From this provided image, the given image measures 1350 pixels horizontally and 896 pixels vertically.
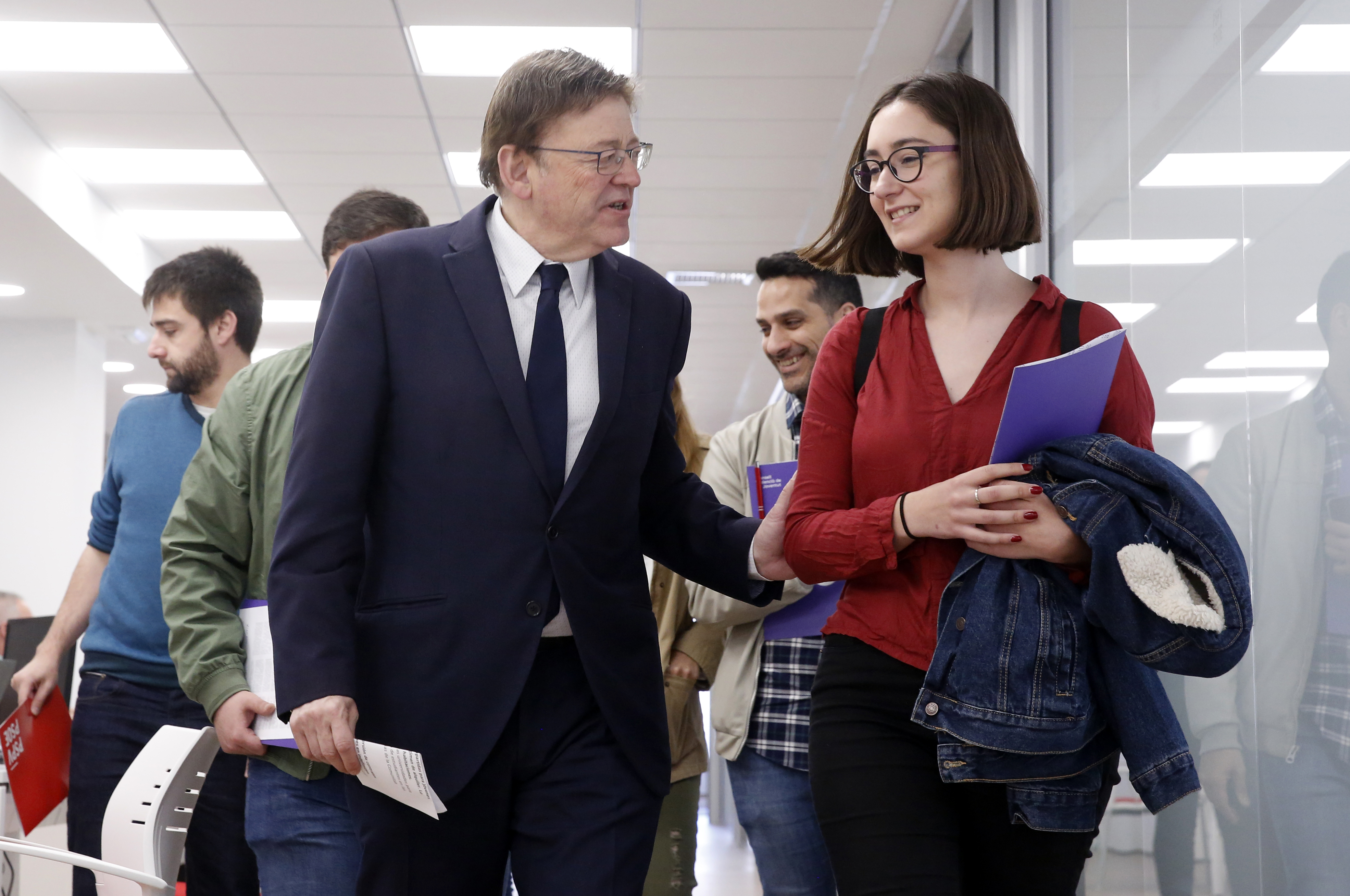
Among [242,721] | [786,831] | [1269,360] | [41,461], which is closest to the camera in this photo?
[242,721]

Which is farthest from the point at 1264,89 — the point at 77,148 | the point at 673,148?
the point at 77,148

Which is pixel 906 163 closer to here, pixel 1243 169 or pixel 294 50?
pixel 1243 169

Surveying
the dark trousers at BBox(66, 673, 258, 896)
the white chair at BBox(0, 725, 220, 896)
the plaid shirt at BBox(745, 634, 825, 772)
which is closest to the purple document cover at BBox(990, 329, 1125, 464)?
the plaid shirt at BBox(745, 634, 825, 772)

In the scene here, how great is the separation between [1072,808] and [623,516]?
0.69m

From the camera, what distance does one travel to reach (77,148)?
656 cm

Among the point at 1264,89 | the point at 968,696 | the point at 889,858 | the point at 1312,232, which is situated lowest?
the point at 889,858

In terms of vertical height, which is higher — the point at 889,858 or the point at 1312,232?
the point at 1312,232

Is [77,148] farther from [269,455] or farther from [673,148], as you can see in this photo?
[269,455]

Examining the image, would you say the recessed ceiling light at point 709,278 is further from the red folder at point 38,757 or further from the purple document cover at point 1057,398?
the purple document cover at point 1057,398

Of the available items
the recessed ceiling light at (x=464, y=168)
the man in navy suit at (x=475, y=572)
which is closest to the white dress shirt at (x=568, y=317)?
the man in navy suit at (x=475, y=572)

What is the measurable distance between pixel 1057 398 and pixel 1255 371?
3.69 ft

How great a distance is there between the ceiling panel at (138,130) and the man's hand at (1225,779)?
5.29m

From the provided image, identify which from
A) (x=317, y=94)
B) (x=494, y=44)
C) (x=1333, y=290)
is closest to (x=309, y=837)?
(x=1333, y=290)

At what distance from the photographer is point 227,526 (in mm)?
2104
